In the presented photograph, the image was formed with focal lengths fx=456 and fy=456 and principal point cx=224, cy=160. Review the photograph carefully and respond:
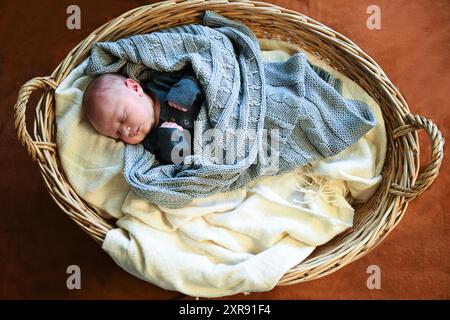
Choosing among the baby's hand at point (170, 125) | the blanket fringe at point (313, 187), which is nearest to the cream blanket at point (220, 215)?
the blanket fringe at point (313, 187)

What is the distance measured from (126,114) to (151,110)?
0.09 meters

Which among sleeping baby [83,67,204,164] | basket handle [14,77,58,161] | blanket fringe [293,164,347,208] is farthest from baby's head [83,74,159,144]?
blanket fringe [293,164,347,208]

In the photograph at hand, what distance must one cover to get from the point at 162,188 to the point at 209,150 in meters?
0.15

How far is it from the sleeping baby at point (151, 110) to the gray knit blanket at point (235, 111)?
0.03 metres

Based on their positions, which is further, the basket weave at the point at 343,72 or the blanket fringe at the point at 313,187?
the blanket fringe at the point at 313,187

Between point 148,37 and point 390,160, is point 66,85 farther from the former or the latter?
point 390,160

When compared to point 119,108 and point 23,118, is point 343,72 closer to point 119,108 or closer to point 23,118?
point 119,108

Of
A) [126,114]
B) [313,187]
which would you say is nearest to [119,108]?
[126,114]

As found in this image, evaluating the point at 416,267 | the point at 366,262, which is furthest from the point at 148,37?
the point at 416,267

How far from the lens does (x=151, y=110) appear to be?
1175 mm

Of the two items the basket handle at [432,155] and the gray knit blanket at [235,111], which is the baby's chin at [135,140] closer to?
the gray knit blanket at [235,111]

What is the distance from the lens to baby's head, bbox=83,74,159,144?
1097 mm

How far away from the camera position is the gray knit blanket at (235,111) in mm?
1136

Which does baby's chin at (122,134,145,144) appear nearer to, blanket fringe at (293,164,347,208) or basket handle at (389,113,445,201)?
blanket fringe at (293,164,347,208)
